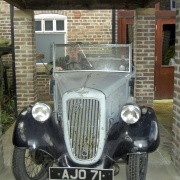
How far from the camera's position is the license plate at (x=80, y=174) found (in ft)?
12.2

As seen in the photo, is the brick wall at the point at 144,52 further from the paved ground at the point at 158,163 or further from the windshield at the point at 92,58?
the windshield at the point at 92,58

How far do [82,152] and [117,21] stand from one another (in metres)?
6.99

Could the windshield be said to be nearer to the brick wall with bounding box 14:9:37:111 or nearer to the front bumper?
the front bumper

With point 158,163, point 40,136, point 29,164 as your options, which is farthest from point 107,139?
point 158,163

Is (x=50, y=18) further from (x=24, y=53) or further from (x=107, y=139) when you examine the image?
(x=107, y=139)

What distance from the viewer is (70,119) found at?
154 inches

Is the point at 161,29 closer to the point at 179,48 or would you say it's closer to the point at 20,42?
the point at 20,42

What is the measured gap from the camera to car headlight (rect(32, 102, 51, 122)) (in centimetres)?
407

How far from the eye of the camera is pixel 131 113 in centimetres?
393

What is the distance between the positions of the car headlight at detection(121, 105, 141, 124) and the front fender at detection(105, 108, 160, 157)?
8 cm

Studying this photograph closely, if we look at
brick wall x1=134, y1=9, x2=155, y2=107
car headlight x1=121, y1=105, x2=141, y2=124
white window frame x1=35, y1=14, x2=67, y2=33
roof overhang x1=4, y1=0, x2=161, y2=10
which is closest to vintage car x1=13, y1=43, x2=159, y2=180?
car headlight x1=121, y1=105, x2=141, y2=124

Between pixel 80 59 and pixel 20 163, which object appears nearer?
pixel 20 163

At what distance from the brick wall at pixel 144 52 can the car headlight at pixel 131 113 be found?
3.91 meters

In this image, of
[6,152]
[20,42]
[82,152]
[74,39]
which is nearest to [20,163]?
[82,152]
